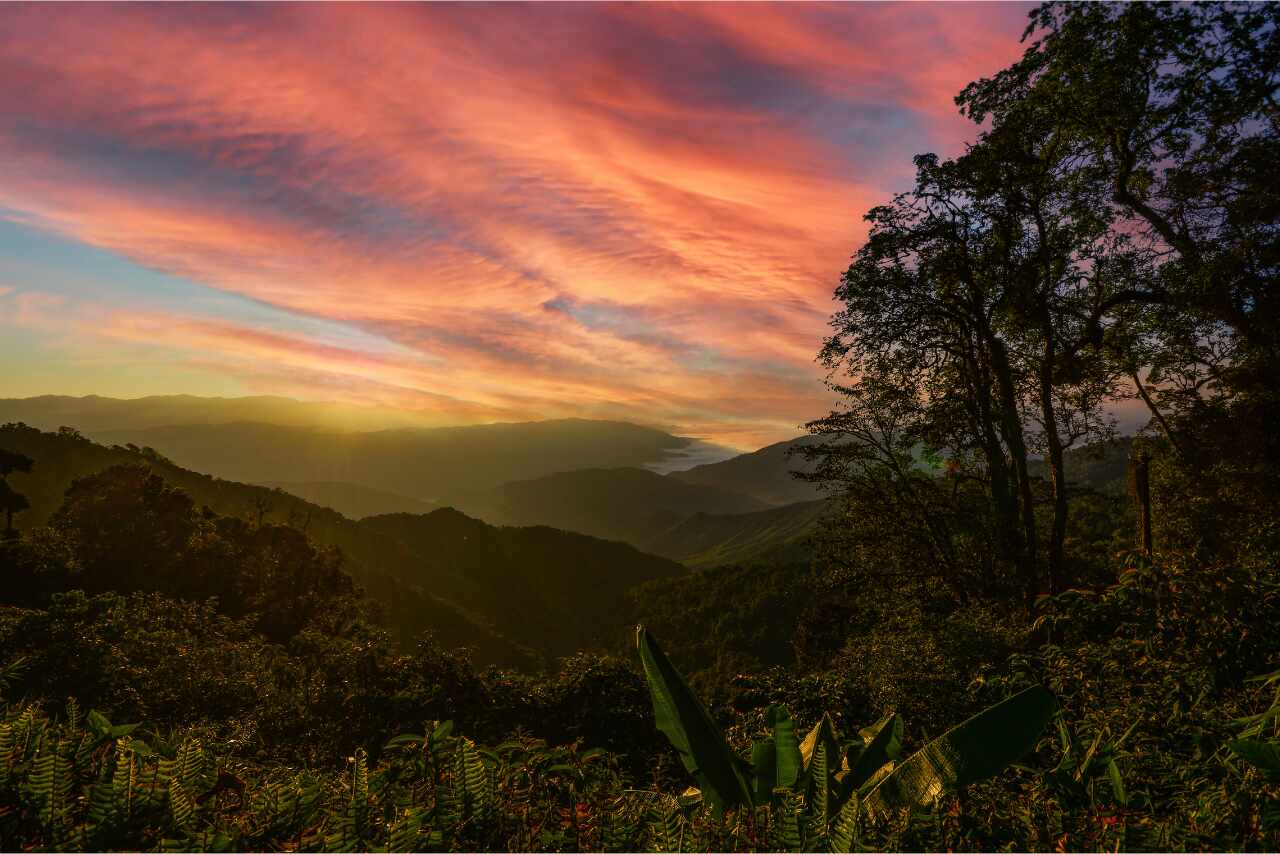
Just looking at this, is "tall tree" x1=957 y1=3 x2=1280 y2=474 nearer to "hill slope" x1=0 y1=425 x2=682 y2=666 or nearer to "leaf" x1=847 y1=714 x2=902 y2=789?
"leaf" x1=847 y1=714 x2=902 y2=789

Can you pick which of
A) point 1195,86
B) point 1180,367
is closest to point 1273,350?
point 1180,367

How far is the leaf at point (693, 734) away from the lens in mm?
2176

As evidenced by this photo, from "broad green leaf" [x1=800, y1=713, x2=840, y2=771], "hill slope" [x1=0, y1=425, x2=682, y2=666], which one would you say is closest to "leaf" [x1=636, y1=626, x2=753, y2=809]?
"broad green leaf" [x1=800, y1=713, x2=840, y2=771]

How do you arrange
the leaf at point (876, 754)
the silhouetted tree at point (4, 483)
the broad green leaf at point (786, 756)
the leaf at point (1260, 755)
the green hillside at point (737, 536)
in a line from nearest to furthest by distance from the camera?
the leaf at point (1260, 755), the broad green leaf at point (786, 756), the leaf at point (876, 754), the silhouetted tree at point (4, 483), the green hillside at point (737, 536)

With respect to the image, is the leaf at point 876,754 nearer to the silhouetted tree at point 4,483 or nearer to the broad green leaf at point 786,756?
the broad green leaf at point 786,756

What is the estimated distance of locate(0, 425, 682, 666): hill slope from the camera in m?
45.4

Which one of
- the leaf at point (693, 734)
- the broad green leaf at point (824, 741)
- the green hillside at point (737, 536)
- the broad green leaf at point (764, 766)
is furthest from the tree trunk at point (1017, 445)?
the green hillside at point (737, 536)

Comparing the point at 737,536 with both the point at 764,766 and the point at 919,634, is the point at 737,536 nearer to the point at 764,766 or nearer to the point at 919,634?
the point at 919,634

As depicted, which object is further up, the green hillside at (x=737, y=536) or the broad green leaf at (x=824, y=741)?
the broad green leaf at (x=824, y=741)

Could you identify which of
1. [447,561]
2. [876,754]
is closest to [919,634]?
[876,754]

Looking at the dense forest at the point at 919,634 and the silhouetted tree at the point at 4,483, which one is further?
the silhouetted tree at the point at 4,483

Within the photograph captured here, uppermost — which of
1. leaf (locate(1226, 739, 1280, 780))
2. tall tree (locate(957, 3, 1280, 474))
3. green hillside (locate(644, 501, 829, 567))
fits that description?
tall tree (locate(957, 3, 1280, 474))

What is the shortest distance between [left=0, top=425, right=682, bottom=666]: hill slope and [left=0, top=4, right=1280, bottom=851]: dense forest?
15.4m

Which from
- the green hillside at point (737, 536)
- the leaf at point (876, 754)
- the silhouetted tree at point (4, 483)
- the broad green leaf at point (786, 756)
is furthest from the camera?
the green hillside at point (737, 536)
